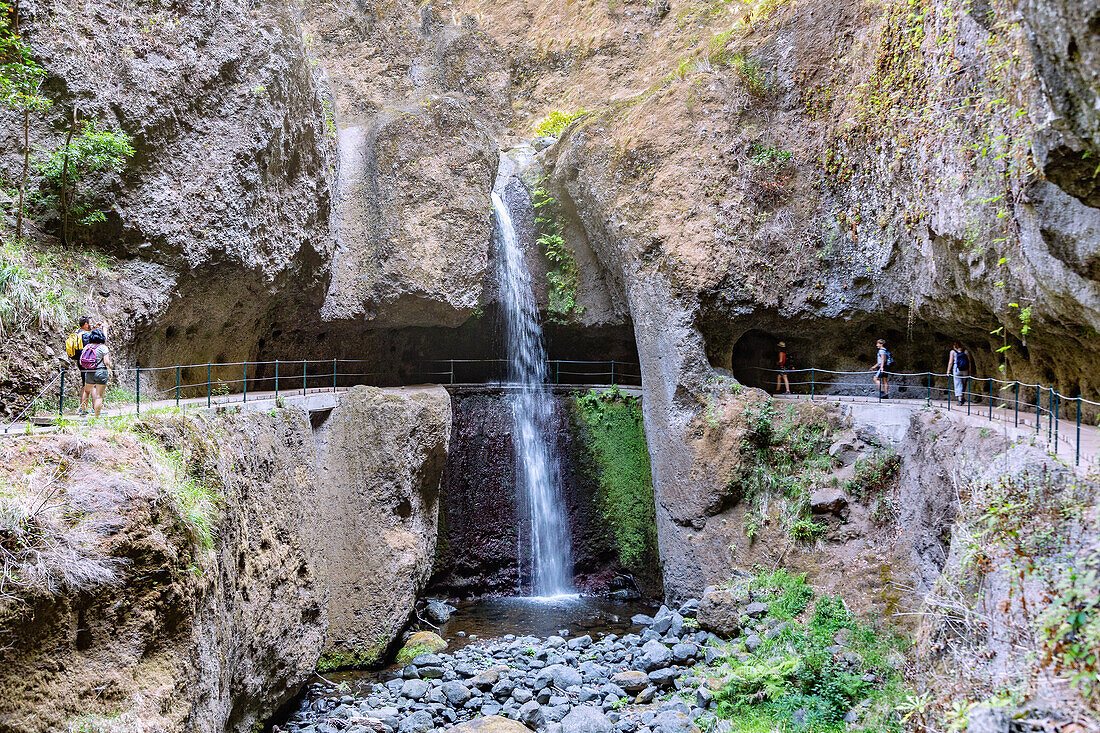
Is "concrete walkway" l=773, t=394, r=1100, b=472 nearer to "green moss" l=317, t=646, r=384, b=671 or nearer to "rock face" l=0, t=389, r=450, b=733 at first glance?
"rock face" l=0, t=389, r=450, b=733

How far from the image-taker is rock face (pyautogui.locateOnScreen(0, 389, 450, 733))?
5.51m

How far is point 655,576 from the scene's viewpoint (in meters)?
15.6

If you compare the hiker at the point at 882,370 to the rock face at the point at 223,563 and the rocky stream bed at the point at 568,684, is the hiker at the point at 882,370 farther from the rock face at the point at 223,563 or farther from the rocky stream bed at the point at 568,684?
the rock face at the point at 223,563

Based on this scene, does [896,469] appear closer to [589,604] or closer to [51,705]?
[589,604]

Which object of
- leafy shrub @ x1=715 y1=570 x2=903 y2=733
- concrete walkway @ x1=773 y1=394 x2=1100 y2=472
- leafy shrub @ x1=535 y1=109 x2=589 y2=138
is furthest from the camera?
leafy shrub @ x1=535 y1=109 x2=589 y2=138

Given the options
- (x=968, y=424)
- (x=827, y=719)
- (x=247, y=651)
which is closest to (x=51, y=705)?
(x=247, y=651)

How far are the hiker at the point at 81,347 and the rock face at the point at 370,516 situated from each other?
4.07 m

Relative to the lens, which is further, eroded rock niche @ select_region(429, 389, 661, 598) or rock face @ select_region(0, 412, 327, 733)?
eroded rock niche @ select_region(429, 389, 661, 598)

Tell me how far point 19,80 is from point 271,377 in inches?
264

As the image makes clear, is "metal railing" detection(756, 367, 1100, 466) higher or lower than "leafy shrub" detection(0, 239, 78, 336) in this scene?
lower

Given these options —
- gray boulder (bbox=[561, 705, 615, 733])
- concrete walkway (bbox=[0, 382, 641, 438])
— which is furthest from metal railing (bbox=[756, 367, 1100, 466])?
gray boulder (bbox=[561, 705, 615, 733])

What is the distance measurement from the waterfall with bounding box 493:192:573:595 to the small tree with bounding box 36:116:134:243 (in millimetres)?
8774

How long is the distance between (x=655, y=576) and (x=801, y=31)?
37.7 feet

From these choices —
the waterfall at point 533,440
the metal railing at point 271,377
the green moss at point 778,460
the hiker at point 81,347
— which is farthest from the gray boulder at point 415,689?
the green moss at point 778,460
